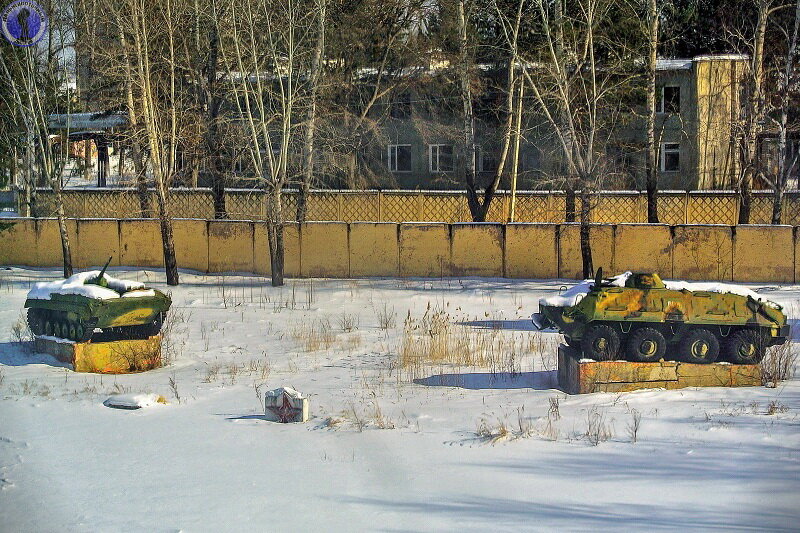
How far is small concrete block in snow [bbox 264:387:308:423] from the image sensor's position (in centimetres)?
1046

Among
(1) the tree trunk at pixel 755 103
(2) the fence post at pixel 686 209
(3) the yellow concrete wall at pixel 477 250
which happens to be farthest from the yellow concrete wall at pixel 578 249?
(2) the fence post at pixel 686 209

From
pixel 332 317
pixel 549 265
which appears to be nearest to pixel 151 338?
pixel 332 317

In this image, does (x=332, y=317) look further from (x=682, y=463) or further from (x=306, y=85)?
(x=306, y=85)

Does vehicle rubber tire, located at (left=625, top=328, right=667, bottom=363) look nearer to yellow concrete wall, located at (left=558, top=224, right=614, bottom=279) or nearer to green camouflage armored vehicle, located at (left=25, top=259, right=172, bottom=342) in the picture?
green camouflage armored vehicle, located at (left=25, top=259, right=172, bottom=342)

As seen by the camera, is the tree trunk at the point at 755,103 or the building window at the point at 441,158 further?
the building window at the point at 441,158

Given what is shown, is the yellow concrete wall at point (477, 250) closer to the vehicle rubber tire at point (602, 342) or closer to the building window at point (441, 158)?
the vehicle rubber tire at point (602, 342)

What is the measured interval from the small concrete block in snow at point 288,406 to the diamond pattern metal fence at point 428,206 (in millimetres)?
19260

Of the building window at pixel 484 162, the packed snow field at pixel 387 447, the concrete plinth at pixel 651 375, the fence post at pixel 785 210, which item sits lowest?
the packed snow field at pixel 387 447

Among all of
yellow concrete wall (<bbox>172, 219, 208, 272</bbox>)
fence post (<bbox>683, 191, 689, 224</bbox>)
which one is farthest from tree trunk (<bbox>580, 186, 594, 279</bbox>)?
fence post (<bbox>683, 191, 689, 224</bbox>)

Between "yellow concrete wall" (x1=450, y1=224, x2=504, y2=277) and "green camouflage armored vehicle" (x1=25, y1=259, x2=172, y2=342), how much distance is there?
985cm

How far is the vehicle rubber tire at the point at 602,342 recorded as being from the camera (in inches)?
472

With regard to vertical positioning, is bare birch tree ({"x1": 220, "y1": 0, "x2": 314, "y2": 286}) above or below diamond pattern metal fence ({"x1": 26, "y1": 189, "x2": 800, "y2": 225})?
above

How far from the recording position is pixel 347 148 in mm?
34625

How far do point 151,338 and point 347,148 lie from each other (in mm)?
20997
